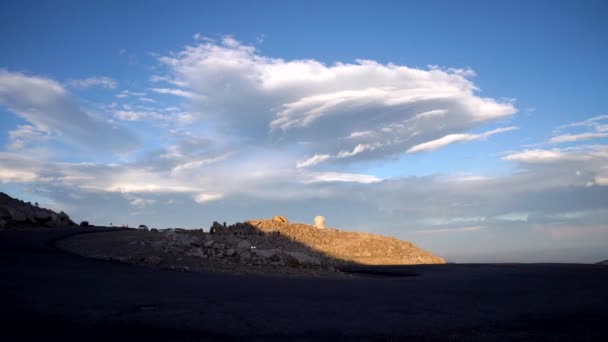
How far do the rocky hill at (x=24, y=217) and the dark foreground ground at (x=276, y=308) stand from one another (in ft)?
49.4

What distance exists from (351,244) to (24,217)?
69.7 feet

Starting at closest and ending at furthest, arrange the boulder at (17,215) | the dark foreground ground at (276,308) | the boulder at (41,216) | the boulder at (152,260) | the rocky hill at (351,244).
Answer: the dark foreground ground at (276,308) → the boulder at (152,260) → the boulder at (17,215) → the boulder at (41,216) → the rocky hill at (351,244)

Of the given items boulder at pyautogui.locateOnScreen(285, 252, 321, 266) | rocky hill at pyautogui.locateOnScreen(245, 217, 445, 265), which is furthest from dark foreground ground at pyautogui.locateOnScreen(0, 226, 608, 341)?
rocky hill at pyautogui.locateOnScreen(245, 217, 445, 265)

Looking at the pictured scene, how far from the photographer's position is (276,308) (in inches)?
325

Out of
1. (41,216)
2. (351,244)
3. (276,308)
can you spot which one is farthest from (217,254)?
(41,216)

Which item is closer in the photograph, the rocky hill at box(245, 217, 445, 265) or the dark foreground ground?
the dark foreground ground

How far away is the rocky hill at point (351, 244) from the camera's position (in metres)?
30.6

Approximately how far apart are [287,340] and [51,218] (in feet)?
96.5

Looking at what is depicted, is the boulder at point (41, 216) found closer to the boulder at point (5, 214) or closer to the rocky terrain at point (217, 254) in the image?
the boulder at point (5, 214)

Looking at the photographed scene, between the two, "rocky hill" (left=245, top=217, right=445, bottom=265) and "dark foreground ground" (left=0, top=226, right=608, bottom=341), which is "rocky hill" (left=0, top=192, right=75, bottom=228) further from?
"dark foreground ground" (left=0, top=226, right=608, bottom=341)

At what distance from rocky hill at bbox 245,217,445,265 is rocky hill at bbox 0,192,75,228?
1399 cm

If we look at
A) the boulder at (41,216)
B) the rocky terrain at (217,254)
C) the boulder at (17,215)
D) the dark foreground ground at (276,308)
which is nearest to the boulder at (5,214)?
the boulder at (17,215)

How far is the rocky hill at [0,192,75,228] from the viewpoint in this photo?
86.2 ft

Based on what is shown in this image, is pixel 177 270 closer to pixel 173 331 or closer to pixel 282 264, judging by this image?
pixel 282 264
